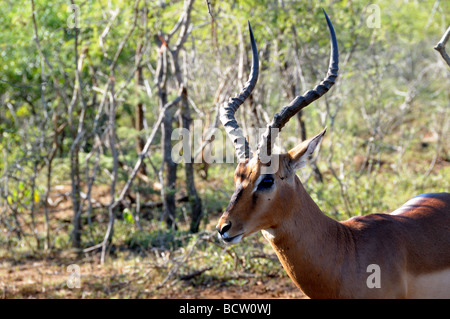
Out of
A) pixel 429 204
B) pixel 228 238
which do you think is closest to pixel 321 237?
pixel 228 238

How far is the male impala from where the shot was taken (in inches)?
138

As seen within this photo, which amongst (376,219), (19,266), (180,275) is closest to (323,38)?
(180,275)

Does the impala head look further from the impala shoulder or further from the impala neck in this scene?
the impala shoulder

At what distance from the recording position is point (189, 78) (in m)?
10.7

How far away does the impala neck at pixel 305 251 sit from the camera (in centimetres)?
359

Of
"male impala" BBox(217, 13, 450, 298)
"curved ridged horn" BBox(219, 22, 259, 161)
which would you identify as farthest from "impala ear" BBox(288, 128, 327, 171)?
"curved ridged horn" BBox(219, 22, 259, 161)

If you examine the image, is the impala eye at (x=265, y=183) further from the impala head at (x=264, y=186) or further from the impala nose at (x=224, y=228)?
the impala nose at (x=224, y=228)

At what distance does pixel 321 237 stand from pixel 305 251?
0.59ft

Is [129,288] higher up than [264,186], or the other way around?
[264,186]

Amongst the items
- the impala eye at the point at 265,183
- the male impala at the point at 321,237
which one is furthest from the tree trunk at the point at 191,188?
the impala eye at the point at 265,183

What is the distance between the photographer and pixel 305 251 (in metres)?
3.61

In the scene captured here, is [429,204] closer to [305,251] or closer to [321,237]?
[321,237]

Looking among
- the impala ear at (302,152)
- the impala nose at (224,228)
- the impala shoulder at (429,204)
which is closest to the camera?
the impala nose at (224,228)
